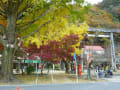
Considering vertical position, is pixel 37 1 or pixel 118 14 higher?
pixel 118 14

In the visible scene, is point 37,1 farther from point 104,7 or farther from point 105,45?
point 104,7

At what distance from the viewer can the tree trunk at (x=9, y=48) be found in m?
13.1

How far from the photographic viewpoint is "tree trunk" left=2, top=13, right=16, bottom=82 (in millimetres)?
13133

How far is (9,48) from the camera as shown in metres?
13.2

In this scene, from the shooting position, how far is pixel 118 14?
51875mm

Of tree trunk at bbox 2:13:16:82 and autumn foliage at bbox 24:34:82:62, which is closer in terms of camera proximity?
tree trunk at bbox 2:13:16:82

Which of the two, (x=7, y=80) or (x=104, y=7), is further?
(x=104, y=7)

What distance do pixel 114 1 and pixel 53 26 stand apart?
48.8 meters

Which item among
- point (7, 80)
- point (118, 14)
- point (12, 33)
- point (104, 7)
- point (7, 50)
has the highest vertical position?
point (104, 7)

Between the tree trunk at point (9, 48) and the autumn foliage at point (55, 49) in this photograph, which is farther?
the autumn foliage at point (55, 49)

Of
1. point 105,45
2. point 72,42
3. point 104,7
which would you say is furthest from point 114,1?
point 72,42

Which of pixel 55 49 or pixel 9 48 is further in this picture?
pixel 55 49

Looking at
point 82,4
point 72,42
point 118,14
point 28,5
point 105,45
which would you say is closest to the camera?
point 82,4

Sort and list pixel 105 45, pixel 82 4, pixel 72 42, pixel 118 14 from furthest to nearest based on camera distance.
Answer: pixel 118 14, pixel 105 45, pixel 72 42, pixel 82 4
